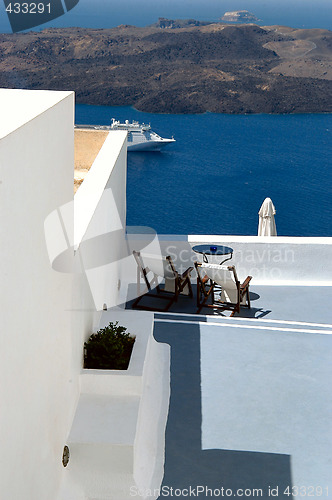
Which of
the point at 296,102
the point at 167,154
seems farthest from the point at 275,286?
the point at 296,102

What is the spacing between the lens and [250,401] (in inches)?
191

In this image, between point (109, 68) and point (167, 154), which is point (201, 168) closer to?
point (167, 154)

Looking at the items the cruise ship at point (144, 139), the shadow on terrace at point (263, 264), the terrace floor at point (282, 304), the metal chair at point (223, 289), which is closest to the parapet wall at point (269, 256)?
the shadow on terrace at point (263, 264)

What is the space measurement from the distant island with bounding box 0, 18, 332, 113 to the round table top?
223 ft

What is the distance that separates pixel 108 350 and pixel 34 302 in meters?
1.63

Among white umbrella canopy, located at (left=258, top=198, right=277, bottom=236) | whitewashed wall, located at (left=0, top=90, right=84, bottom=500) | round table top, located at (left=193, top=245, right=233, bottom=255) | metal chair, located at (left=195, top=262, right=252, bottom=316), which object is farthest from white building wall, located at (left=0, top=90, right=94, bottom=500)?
white umbrella canopy, located at (left=258, top=198, right=277, bottom=236)

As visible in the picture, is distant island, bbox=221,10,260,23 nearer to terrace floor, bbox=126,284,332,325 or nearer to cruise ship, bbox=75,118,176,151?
cruise ship, bbox=75,118,176,151

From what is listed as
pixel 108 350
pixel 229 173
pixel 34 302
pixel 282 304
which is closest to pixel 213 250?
pixel 282 304

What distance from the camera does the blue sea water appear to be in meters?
50.3

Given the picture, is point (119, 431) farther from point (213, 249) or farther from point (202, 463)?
point (213, 249)

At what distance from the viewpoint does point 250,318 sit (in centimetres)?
660

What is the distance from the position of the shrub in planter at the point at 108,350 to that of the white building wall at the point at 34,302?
0.43 metres

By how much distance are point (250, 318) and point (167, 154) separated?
63.2 m

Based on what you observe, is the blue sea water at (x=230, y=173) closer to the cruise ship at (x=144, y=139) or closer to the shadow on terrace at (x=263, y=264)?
the cruise ship at (x=144, y=139)
